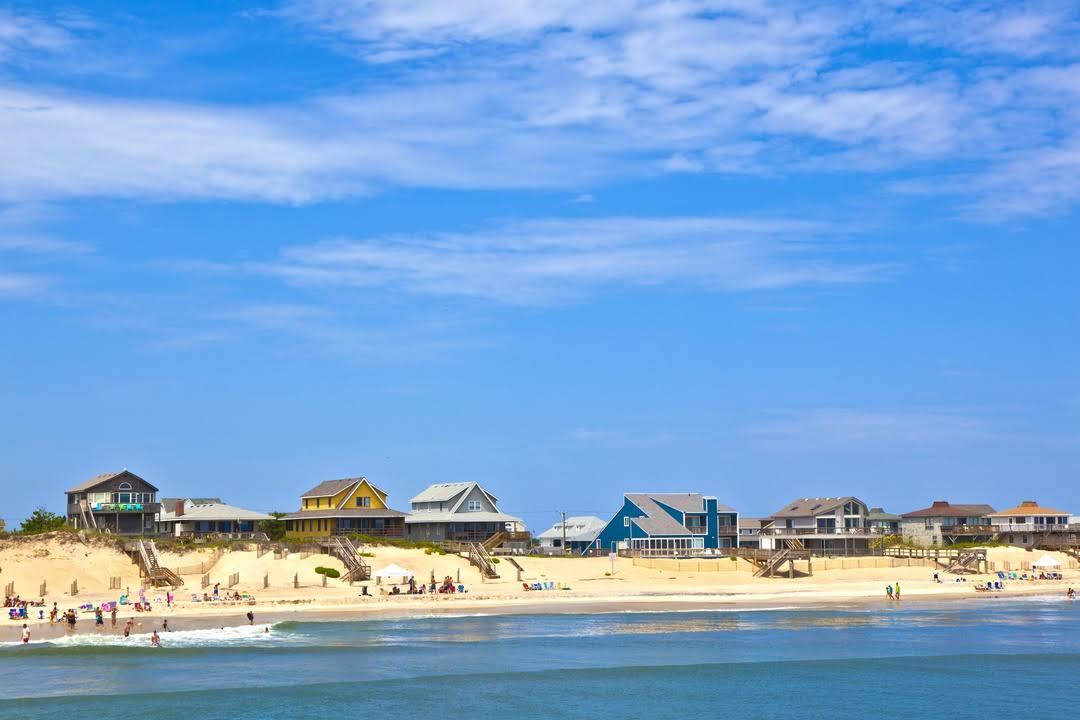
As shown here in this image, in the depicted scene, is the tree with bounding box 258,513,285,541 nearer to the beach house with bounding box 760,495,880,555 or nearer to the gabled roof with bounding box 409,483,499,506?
the gabled roof with bounding box 409,483,499,506

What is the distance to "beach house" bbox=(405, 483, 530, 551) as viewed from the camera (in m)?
101

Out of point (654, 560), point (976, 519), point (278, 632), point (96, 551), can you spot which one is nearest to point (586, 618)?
point (278, 632)

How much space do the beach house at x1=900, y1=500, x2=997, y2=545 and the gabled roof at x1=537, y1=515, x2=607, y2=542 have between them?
3219 centimetres

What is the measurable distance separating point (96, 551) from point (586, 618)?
101 ft

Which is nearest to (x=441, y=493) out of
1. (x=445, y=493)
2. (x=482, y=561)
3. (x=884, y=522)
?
(x=445, y=493)

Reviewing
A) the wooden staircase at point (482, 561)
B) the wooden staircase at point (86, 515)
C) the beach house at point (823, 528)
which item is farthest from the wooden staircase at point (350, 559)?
the beach house at point (823, 528)

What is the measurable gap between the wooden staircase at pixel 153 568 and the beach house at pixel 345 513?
63.5 feet

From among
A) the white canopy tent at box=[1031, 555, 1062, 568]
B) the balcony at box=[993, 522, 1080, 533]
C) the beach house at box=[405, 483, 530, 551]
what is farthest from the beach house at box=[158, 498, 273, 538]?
the balcony at box=[993, 522, 1080, 533]

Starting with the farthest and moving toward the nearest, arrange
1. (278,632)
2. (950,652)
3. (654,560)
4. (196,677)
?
(654,560) → (278,632) → (950,652) → (196,677)

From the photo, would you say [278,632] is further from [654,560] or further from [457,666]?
[654,560]

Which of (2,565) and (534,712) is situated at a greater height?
(2,565)

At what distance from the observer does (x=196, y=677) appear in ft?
153

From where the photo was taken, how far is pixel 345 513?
98.0 m

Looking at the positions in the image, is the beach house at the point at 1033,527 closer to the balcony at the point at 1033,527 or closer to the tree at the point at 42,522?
the balcony at the point at 1033,527
